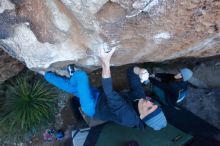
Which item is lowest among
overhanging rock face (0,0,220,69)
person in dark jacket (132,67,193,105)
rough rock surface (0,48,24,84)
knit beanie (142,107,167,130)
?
knit beanie (142,107,167,130)

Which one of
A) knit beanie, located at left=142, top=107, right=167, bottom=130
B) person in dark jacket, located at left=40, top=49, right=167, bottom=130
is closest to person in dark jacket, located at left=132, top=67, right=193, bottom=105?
person in dark jacket, located at left=40, top=49, right=167, bottom=130

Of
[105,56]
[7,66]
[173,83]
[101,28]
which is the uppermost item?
[101,28]

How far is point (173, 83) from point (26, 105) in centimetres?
251

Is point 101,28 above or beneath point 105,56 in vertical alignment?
above

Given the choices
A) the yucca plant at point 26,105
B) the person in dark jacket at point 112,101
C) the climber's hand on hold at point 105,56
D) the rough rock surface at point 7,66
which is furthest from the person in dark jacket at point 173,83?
the rough rock surface at point 7,66

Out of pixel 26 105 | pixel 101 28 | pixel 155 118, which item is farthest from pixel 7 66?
pixel 155 118

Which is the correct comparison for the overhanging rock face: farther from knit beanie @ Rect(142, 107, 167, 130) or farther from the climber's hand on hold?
knit beanie @ Rect(142, 107, 167, 130)

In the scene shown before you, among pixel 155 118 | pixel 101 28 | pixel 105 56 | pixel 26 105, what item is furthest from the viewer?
pixel 26 105

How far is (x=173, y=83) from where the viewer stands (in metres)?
5.44

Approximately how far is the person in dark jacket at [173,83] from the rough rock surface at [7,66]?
7.06 feet

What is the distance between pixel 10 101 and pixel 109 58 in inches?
103

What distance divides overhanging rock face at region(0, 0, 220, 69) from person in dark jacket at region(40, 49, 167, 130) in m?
0.32

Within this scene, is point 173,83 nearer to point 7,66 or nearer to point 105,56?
point 105,56

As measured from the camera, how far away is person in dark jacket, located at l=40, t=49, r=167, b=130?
4.62 meters
